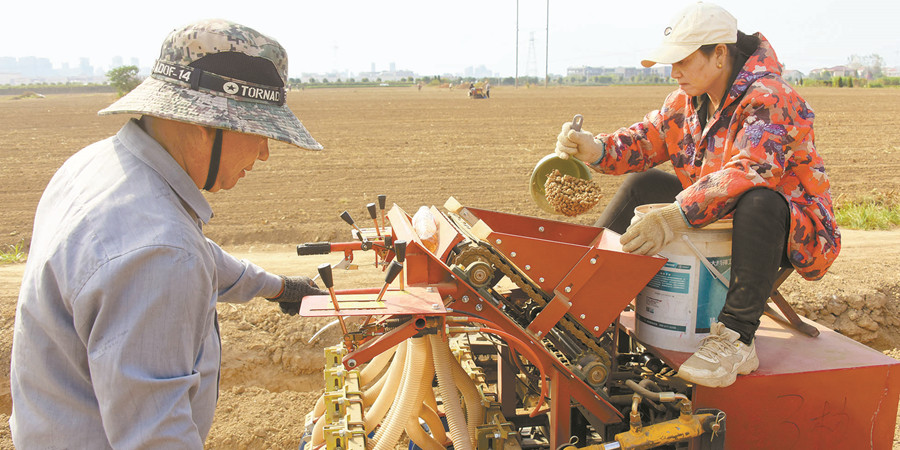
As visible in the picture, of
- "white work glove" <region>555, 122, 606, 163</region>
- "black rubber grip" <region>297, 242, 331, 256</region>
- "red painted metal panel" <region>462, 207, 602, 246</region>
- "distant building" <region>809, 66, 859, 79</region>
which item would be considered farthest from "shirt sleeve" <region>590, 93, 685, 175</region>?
"distant building" <region>809, 66, 859, 79</region>

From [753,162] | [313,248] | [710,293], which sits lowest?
[710,293]

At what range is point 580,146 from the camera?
3443 millimetres

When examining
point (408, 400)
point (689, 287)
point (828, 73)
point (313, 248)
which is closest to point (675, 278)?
point (689, 287)

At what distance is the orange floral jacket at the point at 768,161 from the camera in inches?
105

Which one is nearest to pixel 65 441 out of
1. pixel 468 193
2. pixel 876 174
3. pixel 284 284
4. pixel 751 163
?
pixel 284 284

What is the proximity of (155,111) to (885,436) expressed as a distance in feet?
10.3

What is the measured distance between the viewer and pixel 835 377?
2816 mm

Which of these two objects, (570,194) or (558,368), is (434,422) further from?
(570,194)

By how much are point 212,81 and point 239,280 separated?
0.99 metres

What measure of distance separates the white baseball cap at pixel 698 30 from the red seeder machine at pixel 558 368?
2.82 feet

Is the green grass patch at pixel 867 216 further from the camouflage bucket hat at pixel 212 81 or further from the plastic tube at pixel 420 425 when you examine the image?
the camouflage bucket hat at pixel 212 81

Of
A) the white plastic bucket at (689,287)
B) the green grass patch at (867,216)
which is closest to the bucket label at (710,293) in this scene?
the white plastic bucket at (689,287)

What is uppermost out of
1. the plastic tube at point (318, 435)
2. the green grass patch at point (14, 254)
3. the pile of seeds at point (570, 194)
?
the pile of seeds at point (570, 194)

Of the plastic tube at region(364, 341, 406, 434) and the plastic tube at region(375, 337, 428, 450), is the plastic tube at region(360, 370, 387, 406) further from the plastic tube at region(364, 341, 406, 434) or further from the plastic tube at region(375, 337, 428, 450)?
Result: the plastic tube at region(375, 337, 428, 450)
